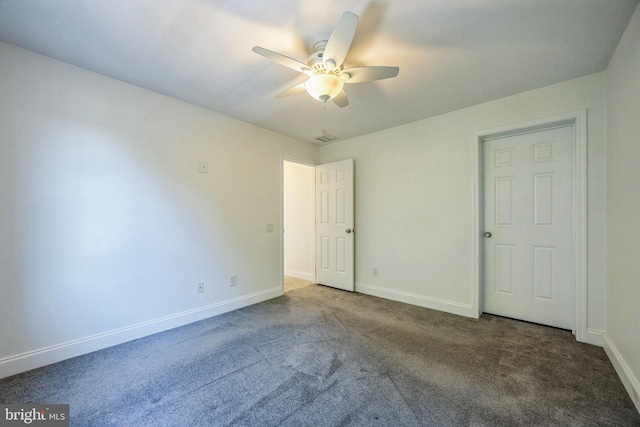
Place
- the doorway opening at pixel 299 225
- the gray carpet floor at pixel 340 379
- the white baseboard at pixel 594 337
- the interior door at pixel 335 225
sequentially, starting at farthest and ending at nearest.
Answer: the doorway opening at pixel 299 225 < the interior door at pixel 335 225 < the white baseboard at pixel 594 337 < the gray carpet floor at pixel 340 379

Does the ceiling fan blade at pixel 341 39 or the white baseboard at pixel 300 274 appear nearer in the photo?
the ceiling fan blade at pixel 341 39

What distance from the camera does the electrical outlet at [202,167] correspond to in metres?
2.87

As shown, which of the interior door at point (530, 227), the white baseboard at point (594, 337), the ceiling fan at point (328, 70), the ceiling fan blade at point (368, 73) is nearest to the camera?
the ceiling fan at point (328, 70)

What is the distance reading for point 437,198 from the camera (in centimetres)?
314

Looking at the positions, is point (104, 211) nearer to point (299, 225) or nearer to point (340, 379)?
point (340, 379)

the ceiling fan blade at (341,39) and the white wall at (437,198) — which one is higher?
the ceiling fan blade at (341,39)

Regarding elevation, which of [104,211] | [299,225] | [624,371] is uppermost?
[104,211]

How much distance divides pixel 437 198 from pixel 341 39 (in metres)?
2.30

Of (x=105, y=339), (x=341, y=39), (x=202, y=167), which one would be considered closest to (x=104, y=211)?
(x=202, y=167)

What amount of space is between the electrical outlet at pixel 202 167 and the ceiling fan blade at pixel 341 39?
1920 mm

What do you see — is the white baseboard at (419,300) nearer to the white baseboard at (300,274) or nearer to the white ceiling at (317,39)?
the white baseboard at (300,274)

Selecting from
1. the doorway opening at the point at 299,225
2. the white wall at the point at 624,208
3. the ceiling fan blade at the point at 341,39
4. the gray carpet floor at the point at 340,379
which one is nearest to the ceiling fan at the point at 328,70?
the ceiling fan blade at the point at 341,39

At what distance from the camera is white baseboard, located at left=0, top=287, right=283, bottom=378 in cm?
186

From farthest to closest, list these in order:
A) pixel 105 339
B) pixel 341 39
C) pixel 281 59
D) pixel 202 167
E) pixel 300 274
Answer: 1. pixel 300 274
2. pixel 202 167
3. pixel 105 339
4. pixel 281 59
5. pixel 341 39
